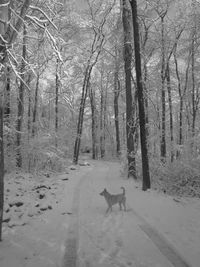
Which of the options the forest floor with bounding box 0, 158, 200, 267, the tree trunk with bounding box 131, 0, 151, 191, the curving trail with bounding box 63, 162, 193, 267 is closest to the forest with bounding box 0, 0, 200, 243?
Result: the tree trunk with bounding box 131, 0, 151, 191

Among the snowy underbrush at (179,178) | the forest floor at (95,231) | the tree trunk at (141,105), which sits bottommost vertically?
the forest floor at (95,231)

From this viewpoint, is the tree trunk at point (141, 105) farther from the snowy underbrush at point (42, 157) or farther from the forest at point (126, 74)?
the snowy underbrush at point (42, 157)

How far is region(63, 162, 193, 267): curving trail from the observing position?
499cm

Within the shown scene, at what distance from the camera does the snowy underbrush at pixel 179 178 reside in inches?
468

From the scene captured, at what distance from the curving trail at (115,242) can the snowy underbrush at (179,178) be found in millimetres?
4072

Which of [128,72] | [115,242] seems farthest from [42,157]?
[115,242]

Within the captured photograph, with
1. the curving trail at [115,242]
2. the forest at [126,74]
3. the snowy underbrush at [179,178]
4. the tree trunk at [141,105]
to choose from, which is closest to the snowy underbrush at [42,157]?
the forest at [126,74]

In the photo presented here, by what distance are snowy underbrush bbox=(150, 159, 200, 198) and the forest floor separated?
1.27 metres

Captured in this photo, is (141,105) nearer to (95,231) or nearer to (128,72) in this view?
(128,72)

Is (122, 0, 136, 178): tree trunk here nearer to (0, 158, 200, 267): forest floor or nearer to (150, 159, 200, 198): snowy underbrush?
(150, 159, 200, 198): snowy underbrush

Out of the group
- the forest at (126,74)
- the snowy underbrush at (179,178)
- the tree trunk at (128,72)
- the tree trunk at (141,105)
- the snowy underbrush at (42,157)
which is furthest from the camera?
the snowy underbrush at (42,157)

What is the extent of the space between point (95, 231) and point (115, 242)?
2.65 ft

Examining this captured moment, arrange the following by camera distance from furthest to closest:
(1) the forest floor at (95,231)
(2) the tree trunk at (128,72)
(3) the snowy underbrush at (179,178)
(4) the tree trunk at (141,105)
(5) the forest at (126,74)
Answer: (2) the tree trunk at (128,72) < (3) the snowy underbrush at (179,178) < (4) the tree trunk at (141,105) < (5) the forest at (126,74) < (1) the forest floor at (95,231)

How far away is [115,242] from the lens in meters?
5.88
